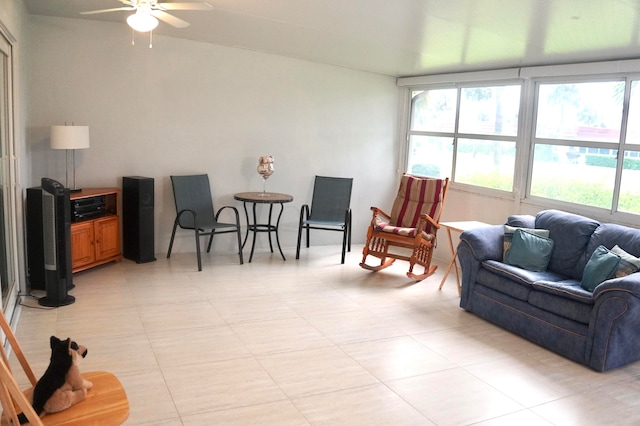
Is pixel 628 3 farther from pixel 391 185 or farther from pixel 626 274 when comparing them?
pixel 391 185

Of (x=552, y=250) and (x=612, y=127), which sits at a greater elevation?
(x=612, y=127)

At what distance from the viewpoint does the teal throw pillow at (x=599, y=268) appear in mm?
3895

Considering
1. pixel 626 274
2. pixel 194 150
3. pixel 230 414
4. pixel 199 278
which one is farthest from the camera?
pixel 194 150

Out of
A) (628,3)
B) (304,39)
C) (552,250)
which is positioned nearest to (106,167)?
(304,39)

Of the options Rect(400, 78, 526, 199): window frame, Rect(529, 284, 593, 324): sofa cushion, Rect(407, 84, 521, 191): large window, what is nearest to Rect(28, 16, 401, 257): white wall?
Rect(400, 78, 526, 199): window frame

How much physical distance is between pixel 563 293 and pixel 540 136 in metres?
2.20

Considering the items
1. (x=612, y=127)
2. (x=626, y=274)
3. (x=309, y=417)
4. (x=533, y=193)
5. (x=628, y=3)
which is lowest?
(x=309, y=417)

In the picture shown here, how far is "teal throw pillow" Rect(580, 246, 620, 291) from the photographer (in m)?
3.89

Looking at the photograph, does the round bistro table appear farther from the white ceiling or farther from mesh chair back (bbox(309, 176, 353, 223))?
the white ceiling

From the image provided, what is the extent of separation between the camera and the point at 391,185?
762 centimetres

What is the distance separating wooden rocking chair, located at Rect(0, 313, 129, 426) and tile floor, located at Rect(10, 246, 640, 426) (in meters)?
0.78

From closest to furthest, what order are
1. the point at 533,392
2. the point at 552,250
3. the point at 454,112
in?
the point at 533,392
the point at 552,250
the point at 454,112

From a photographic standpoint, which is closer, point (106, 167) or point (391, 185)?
point (106, 167)

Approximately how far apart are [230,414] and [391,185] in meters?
5.19
